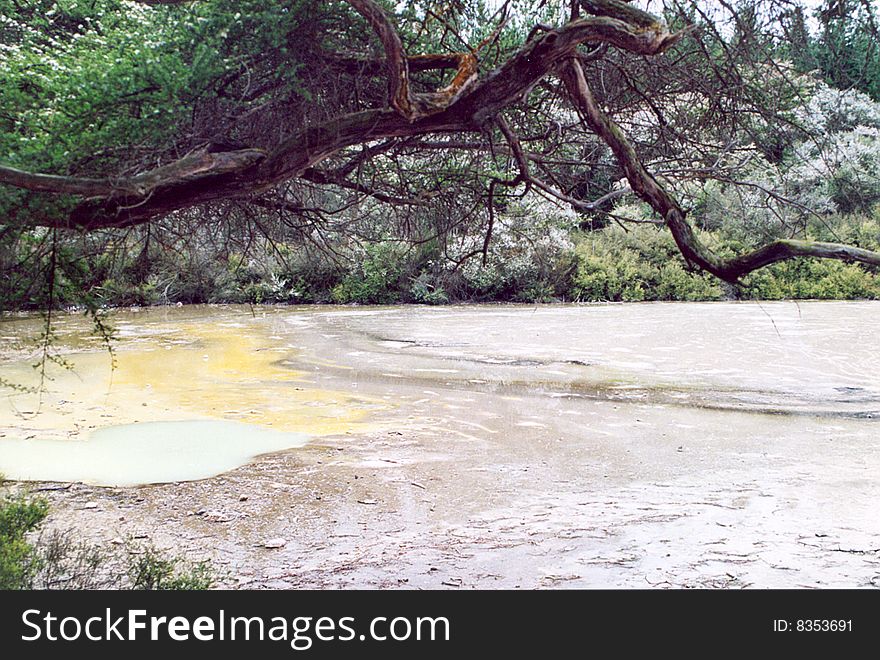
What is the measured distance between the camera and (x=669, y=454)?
9188 mm

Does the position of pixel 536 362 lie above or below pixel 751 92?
below

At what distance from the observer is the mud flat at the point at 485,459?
5895 mm

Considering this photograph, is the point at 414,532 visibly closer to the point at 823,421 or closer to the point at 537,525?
the point at 537,525

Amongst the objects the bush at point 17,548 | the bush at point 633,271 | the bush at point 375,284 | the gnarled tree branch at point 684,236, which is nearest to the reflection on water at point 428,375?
the bush at point 17,548

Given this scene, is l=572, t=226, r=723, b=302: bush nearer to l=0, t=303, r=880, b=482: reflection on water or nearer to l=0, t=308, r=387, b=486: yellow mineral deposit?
l=0, t=303, r=880, b=482: reflection on water

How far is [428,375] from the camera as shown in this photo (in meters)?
14.6

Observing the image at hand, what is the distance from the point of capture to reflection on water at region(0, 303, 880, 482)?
34.1ft

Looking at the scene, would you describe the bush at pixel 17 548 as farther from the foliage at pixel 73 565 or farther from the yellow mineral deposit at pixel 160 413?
the yellow mineral deposit at pixel 160 413

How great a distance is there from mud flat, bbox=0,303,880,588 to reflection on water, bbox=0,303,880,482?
0.07 m

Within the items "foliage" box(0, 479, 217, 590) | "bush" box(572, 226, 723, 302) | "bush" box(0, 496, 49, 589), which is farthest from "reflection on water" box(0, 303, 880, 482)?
"bush" box(572, 226, 723, 302)

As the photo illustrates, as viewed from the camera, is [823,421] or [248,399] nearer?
[823,421]

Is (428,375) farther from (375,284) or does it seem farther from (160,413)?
(375,284)
